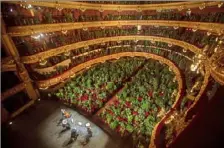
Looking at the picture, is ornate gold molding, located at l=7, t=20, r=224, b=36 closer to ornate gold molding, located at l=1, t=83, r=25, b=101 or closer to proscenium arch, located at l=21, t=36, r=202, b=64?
proscenium arch, located at l=21, t=36, r=202, b=64

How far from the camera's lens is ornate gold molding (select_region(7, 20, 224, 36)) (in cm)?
1916

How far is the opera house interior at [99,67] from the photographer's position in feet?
60.8

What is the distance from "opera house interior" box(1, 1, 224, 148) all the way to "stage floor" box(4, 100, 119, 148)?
0.09 meters

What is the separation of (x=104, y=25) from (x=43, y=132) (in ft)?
45.7

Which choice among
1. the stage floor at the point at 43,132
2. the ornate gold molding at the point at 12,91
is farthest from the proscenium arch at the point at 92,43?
the stage floor at the point at 43,132

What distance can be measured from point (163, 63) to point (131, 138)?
11.1 metres

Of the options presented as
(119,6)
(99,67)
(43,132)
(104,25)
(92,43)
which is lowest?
(43,132)

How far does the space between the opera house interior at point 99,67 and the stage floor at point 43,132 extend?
85 mm

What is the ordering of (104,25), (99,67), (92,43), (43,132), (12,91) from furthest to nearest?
(99,67), (104,25), (92,43), (12,91), (43,132)

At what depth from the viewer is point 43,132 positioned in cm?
1875

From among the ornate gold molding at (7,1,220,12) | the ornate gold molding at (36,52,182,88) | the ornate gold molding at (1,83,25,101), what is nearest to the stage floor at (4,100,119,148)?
the ornate gold molding at (1,83,25,101)

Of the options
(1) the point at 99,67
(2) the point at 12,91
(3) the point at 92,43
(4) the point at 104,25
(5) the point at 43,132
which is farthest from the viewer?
(1) the point at 99,67

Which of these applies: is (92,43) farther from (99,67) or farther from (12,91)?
(12,91)

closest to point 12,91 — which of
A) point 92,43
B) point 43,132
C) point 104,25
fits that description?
point 43,132
